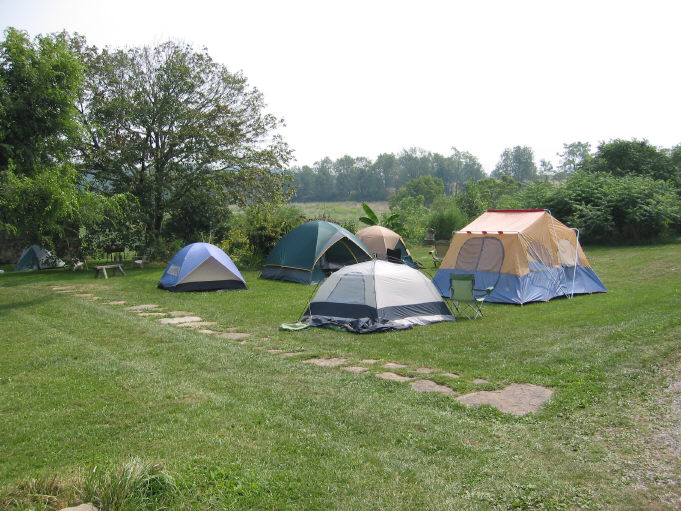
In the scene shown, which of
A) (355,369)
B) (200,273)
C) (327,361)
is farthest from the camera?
(200,273)

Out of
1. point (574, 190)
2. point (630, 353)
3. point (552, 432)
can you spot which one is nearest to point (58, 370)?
point (552, 432)

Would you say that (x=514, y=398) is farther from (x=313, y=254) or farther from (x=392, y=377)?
(x=313, y=254)

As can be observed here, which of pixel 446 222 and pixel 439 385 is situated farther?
pixel 446 222

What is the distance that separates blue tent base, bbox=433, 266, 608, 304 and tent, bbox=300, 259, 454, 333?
6.76ft

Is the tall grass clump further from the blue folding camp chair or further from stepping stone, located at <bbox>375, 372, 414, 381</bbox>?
the blue folding camp chair

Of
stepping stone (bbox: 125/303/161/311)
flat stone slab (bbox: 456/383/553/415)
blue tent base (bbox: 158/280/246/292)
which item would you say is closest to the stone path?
flat stone slab (bbox: 456/383/553/415)

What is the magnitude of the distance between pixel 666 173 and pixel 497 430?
24.5 meters

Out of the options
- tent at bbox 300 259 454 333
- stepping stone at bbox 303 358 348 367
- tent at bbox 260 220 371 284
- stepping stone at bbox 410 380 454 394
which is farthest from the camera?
tent at bbox 260 220 371 284

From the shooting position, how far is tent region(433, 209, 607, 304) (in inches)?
395

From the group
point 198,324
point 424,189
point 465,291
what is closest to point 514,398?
point 465,291

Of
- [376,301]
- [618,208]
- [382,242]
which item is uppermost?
[618,208]

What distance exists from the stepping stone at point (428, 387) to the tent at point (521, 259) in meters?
5.32

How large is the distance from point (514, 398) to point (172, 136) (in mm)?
15975

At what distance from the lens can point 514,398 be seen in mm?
4609
